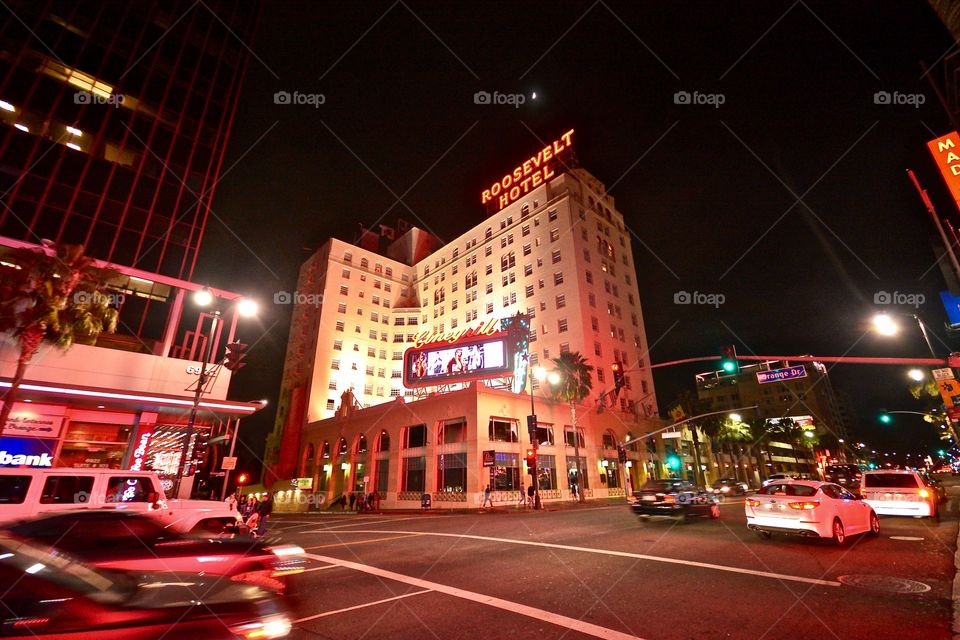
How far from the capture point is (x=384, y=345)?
219 feet

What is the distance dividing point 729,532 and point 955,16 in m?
13.2

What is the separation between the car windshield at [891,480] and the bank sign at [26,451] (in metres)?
38.4

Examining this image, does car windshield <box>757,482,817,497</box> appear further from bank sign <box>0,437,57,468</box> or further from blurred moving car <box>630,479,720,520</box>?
bank sign <box>0,437,57,468</box>

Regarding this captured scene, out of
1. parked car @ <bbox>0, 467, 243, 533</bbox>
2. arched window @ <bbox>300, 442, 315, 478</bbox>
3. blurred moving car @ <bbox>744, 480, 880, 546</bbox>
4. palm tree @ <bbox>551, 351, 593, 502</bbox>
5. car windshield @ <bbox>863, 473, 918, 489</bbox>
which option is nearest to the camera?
parked car @ <bbox>0, 467, 243, 533</bbox>

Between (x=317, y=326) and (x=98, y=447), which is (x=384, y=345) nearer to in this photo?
(x=317, y=326)

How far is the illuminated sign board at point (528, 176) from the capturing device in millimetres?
61531

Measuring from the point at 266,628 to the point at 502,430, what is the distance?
35.7 meters

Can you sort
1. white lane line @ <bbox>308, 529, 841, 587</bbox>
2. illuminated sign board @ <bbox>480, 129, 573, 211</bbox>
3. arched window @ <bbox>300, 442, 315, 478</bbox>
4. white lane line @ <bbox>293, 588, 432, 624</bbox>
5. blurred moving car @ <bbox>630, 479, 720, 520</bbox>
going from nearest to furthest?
1. white lane line @ <bbox>293, 588, 432, 624</bbox>
2. white lane line @ <bbox>308, 529, 841, 587</bbox>
3. blurred moving car @ <bbox>630, 479, 720, 520</bbox>
4. arched window @ <bbox>300, 442, 315, 478</bbox>
5. illuminated sign board @ <bbox>480, 129, 573, 211</bbox>

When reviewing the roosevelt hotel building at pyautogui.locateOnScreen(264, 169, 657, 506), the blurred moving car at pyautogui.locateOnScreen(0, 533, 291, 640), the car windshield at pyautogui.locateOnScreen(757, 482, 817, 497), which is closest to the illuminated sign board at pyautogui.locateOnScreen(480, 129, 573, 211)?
the roosevelt hotel building at pyautogui.locateOnScreen(264, 169, 657, 506)

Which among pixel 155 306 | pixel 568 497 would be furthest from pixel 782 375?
pixel 155 306

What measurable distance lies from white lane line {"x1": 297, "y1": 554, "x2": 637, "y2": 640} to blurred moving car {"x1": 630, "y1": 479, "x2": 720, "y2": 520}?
11043mm

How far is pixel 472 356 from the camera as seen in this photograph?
141 feet

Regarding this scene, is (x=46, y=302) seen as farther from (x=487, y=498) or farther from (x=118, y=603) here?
(x=487, y=498)

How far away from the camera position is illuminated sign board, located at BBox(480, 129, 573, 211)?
Result: 61.5m
